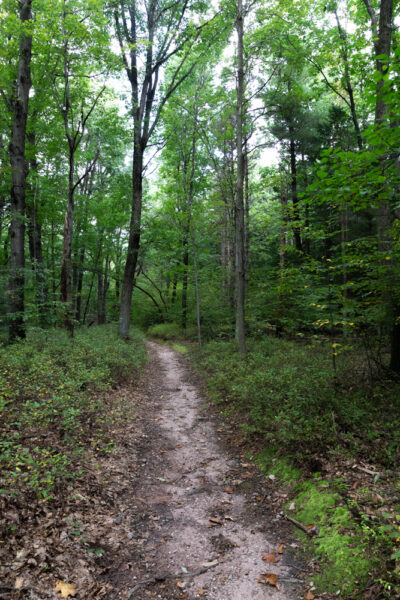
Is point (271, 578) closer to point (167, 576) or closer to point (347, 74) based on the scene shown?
point (167, 576)

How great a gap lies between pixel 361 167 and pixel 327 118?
44.9 ft

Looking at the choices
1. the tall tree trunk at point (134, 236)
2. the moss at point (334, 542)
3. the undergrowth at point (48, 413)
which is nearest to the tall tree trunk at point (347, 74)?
the tall tree trunk at point (134, 236)

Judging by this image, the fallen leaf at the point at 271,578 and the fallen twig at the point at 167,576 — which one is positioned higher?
the fallen leaf at the point at 271,578

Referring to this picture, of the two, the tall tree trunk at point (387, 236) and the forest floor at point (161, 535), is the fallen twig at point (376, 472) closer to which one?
the forest floor at point (161, 535)

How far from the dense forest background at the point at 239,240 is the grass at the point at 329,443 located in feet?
0.09

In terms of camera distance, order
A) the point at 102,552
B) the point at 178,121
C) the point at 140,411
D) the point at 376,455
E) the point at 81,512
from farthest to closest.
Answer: the point at 178,121 < the point at 140,411 < the point at 376,455 < the point at 81,512 < the point at 102,552

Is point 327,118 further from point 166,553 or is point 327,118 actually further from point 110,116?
point 166,553

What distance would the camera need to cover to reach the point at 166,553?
324cm

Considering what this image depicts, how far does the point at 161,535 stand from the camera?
138 inches

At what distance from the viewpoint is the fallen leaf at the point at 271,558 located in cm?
306

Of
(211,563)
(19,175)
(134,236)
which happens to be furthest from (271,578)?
(134,236)

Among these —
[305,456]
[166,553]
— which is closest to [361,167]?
[305,456]

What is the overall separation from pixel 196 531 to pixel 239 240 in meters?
8.54

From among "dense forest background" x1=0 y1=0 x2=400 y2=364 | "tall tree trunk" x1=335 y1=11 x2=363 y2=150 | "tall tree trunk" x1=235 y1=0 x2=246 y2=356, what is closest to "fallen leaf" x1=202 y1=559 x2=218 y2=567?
A: "dense forest background" x1=0 y1=0 x2=400 y2=364
